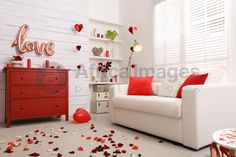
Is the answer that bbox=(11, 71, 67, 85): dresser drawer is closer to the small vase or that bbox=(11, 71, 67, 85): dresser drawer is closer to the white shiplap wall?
the white shiplap wall

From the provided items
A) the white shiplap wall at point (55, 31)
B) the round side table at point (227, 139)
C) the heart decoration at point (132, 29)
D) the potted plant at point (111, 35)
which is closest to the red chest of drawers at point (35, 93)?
the white shiplap wall at point (55, 31)

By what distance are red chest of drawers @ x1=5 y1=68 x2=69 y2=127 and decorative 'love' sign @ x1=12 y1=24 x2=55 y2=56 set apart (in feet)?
1.83

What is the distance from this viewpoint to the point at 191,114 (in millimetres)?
1871

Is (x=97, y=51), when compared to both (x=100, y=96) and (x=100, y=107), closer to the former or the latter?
(x=100, y=96)

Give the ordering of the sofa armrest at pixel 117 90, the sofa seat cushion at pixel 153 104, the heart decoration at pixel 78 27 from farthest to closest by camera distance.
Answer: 1. the heart decoration at pixel 78 27
2. the sofa armrest at pixel 117 90
3. the sofa seat cushion at pixel 153 104

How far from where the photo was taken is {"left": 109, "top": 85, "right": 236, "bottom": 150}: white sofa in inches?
73.0

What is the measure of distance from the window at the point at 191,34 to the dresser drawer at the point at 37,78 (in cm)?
192

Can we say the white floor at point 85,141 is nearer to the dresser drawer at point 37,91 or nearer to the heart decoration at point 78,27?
the dresser drawer at point 37,91

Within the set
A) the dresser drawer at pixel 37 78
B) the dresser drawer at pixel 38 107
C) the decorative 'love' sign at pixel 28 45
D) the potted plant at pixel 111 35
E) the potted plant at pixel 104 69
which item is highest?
the potted plant at pixel 111 35

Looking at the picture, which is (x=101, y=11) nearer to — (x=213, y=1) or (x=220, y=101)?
(x=213, y=1)

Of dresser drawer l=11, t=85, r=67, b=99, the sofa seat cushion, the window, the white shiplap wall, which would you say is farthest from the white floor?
the window

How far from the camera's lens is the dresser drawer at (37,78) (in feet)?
9.27

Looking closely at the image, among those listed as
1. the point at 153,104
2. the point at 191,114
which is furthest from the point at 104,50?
the point at 191,114

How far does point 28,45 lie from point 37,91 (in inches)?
34.7
